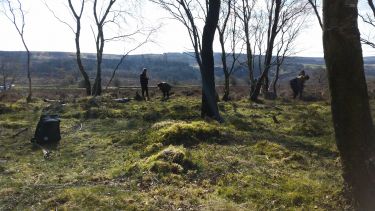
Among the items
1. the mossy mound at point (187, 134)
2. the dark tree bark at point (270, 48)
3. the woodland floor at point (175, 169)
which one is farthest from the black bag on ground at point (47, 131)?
the dark tree bark at point (270, 48)

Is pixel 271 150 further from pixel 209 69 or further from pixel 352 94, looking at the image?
pixel 209 69

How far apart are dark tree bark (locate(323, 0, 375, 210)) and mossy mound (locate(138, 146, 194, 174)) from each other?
3.50 metres

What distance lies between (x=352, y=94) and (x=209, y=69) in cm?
1058

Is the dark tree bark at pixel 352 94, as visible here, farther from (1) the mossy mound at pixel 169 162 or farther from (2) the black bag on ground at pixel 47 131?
(2) the black bag on ground at pixel 47 131

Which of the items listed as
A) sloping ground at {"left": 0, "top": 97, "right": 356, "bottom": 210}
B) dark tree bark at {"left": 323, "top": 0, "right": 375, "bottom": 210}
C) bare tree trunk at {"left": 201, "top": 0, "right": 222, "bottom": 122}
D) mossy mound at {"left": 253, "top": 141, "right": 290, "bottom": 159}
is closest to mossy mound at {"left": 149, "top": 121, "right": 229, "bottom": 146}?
sloping ground at {"left": 0, "top": 97, "right": 356, "bottom": 210}

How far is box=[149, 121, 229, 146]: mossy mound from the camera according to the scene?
11.5m

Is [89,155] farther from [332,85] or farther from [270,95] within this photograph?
[270,95]

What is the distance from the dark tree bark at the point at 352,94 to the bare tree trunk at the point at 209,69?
10.0 m

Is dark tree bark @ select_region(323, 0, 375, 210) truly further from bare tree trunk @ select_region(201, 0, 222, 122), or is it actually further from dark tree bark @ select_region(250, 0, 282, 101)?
dark tree bark @ select_region(250, 0, 282, 101)

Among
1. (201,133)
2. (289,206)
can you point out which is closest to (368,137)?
(289,206)

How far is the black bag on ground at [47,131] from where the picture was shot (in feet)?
42.1

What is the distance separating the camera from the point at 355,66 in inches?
241

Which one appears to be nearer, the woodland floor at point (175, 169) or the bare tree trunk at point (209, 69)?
the woodland floor at point (175, 169)

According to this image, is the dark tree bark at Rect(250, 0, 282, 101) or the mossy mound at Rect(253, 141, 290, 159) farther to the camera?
the dark tree bark at Rect(250, 0, 282, 101)
